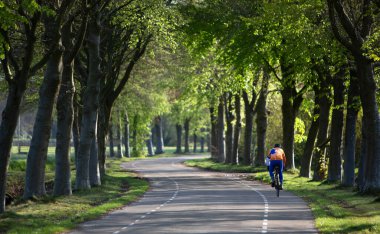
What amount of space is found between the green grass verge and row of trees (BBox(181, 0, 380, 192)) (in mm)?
9467

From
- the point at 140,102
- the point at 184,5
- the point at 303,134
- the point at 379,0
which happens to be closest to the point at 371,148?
the point at 379,0

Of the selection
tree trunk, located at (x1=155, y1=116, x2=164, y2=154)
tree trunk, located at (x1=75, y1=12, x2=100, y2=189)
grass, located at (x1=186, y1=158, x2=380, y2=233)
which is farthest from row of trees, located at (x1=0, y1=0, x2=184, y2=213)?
tree trunk, located at (x1=155, y1=116, x2=164, y2=154)

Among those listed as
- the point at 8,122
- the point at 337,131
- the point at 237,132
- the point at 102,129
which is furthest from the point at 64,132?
the point at 237,132

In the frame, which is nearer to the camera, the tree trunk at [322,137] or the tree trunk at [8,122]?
the tree trunk at [8,122]

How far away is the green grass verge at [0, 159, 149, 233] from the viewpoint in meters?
19.6

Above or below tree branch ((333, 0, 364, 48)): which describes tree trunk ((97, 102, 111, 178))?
below

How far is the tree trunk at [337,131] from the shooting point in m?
35.8

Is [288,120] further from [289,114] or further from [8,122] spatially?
[8,122]

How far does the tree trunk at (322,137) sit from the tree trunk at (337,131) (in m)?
0.87

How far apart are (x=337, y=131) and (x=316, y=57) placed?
4.77 meters

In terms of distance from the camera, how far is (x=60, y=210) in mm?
24062

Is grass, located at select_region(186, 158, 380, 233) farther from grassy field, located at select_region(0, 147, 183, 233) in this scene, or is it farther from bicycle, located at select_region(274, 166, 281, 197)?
grassy field, located at select_region(0, 147, 183, 233)

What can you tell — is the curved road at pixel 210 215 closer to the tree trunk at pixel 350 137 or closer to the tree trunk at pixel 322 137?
the tree trunk at pixel 350 137

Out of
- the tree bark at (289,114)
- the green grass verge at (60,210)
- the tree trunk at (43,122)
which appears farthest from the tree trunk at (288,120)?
the tree trunk at (43,122)
